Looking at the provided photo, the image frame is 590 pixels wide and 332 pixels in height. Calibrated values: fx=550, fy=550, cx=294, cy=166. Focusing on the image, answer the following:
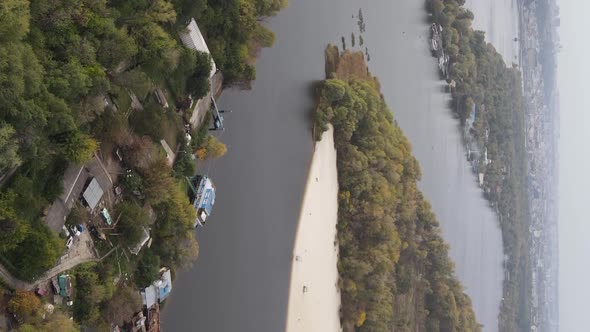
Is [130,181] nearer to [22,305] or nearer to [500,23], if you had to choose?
[22,305]

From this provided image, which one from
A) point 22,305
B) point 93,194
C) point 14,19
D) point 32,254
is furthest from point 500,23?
point 22,305

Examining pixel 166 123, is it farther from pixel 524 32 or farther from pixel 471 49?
pixel 524 32

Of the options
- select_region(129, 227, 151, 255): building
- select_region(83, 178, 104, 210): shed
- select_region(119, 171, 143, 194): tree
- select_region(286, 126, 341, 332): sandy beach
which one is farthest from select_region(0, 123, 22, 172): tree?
select_region(286, 126, 341, 332): sandy beach

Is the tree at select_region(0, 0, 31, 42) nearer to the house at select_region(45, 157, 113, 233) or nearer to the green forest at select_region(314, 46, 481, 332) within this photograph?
the house at select_region(45, 157, 113, 233)

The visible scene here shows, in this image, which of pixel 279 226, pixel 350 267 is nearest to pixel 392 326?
pixel 350 267

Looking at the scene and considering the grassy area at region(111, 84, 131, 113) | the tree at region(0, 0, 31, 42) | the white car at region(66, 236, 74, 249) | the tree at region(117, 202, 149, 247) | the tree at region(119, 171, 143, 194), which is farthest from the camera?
the tree at region(119, 171, 143, 194)

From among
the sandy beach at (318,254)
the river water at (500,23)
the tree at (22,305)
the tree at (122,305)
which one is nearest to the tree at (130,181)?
the tree at (122,305)
